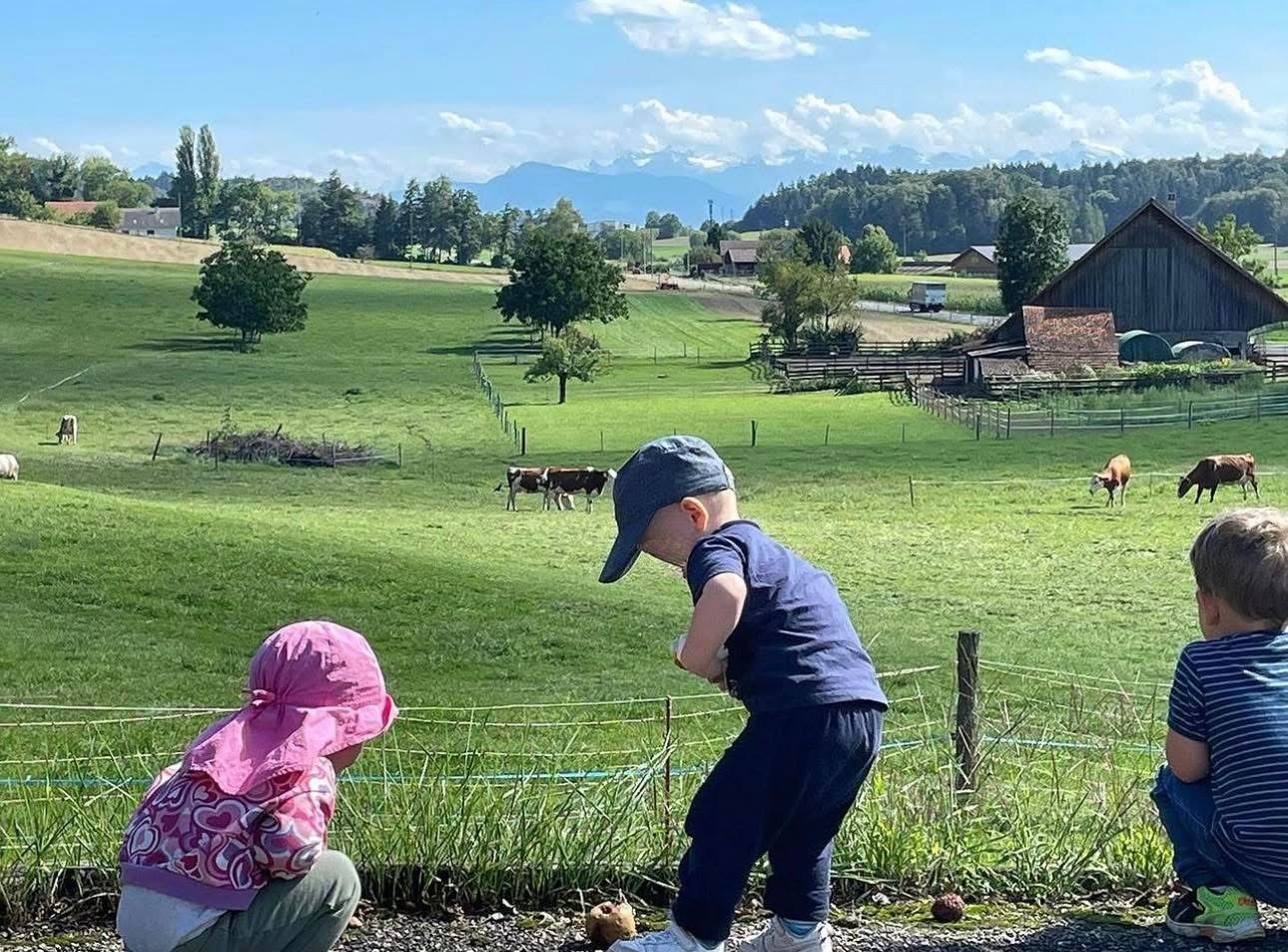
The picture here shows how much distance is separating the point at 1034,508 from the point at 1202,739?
24722mm

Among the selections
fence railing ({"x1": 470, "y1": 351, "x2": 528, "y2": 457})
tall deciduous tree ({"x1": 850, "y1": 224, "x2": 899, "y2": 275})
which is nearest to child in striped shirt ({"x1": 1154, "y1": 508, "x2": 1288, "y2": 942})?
fence railing ({"x1": 470, "y1": 351, "x2": 528, "y2": 457})

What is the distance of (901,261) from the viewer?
15862cm

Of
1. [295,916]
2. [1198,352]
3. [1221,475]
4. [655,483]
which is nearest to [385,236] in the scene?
[1198,352]

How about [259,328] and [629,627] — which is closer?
[629,627]

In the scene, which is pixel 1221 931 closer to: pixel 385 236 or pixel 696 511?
pixel 696 511

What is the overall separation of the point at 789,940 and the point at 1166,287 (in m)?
61.5

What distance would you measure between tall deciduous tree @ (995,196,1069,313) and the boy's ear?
7813cm

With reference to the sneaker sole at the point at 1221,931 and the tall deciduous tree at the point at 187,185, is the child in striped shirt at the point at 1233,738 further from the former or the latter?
the tall deciduous tree at the point at 187,185

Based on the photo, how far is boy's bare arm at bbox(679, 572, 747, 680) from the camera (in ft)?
10.8

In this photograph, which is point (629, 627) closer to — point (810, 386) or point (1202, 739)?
point (1202, 739)

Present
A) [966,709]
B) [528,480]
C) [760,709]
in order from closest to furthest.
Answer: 1. [760,709]
2. [966,709]
3. [528,480]

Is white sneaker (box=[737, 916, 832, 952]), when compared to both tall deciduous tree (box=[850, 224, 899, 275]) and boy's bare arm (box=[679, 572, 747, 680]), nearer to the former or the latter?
boy's bare arm (box=[679, 572, 747, 680])

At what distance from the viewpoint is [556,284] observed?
8012 centimetres

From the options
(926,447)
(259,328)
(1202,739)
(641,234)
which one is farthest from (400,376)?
(641,234)
